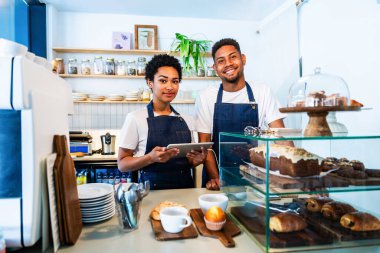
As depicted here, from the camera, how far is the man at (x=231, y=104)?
2092 millimetres

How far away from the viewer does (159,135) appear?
1.92m

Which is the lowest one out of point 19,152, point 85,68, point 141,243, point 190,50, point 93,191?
point 141,243

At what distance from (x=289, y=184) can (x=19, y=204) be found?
89 centimetres

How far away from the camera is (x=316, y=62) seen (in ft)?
9.85

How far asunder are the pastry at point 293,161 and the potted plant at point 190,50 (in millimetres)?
2937

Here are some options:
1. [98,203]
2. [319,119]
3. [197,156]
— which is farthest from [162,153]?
[319,119]

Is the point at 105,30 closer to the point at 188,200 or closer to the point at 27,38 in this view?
the point at 27,38

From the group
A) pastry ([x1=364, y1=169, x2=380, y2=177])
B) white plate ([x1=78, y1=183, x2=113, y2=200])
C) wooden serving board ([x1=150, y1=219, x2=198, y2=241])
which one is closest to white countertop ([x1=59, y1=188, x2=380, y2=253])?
wooden serving board ([x1=150, y1=219, x2=198, y2=241])

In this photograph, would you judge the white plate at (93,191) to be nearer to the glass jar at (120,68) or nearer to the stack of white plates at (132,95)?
the stack of white plates at (132,95)

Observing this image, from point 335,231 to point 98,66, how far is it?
12.1 ft

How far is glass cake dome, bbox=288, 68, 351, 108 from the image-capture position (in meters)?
1.00

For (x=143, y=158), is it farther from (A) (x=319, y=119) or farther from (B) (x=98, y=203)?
(A) (x=319, y=119)

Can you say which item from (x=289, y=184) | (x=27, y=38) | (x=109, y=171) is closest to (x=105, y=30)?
(x=27, y=38)

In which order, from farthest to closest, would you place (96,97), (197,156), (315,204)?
(96,97) → (197,156) → (315,204)
